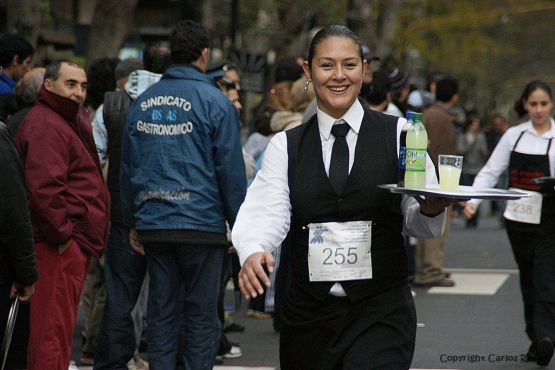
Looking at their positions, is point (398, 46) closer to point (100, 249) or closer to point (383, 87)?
point (383, 87)

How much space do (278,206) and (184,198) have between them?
7.16 ft

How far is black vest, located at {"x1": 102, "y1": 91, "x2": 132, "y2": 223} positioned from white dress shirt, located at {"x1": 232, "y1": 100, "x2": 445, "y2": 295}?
323cm

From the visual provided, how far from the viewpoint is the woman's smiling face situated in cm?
487

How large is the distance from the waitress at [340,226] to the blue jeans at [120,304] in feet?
9.55

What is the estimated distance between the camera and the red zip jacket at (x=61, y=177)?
22.3ft

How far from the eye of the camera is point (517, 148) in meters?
8.70

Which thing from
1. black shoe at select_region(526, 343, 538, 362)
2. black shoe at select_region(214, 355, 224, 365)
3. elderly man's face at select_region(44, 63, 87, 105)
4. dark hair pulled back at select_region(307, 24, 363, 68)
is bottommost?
black shoe at select_region(214, 355, 224, 365)

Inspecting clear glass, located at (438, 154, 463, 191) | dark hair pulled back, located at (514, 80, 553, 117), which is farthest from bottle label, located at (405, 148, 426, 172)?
dark hair pulled back, located at (514, 80, 553, 117)

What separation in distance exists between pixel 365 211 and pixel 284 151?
44cm

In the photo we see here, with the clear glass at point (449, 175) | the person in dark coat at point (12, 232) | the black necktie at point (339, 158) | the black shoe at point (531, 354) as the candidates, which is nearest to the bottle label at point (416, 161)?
the clear glass at point (449, 175)

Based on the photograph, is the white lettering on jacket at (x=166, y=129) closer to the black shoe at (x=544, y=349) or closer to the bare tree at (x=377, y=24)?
the black shoe at (x=544, y=349)

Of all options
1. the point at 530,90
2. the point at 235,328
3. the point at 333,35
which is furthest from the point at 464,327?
the point at 333,35

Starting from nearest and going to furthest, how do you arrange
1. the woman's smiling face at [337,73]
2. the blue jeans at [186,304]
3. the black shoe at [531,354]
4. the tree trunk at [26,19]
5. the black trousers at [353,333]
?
the black trousers at [353,333]
the woman's smiling face at [337,73]
the blue jeans at [186,304]
the black shoe at [531,354]
the tree trunk at [26,19]
